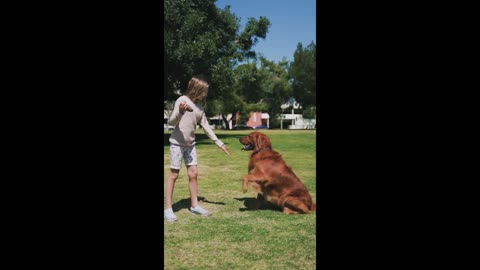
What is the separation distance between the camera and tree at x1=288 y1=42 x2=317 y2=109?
3.12m

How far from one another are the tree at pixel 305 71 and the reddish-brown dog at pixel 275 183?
79cm

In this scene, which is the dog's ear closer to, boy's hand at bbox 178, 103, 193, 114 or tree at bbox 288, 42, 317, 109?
tree at bbox 288, 42, 317, 109

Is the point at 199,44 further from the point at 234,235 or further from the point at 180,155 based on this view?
the point at 234,235

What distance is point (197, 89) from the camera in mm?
3170

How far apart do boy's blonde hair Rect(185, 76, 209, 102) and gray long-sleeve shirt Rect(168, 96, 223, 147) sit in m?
0.05

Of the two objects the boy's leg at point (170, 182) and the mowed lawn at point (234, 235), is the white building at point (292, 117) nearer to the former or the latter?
the mowed lawn at point (234, 235)

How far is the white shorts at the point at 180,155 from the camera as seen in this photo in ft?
10.9

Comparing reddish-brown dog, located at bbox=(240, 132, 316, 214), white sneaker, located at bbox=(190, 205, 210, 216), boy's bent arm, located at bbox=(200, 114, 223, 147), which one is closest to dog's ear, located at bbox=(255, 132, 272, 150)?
reddish-brown dog, located at bbox=(240, 132, 316, 214)

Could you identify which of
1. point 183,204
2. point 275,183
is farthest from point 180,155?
point 275,183

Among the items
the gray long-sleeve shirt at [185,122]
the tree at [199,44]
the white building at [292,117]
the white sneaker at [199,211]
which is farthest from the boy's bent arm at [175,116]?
the white building at [292,117]

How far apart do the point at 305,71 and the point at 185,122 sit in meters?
1.68
